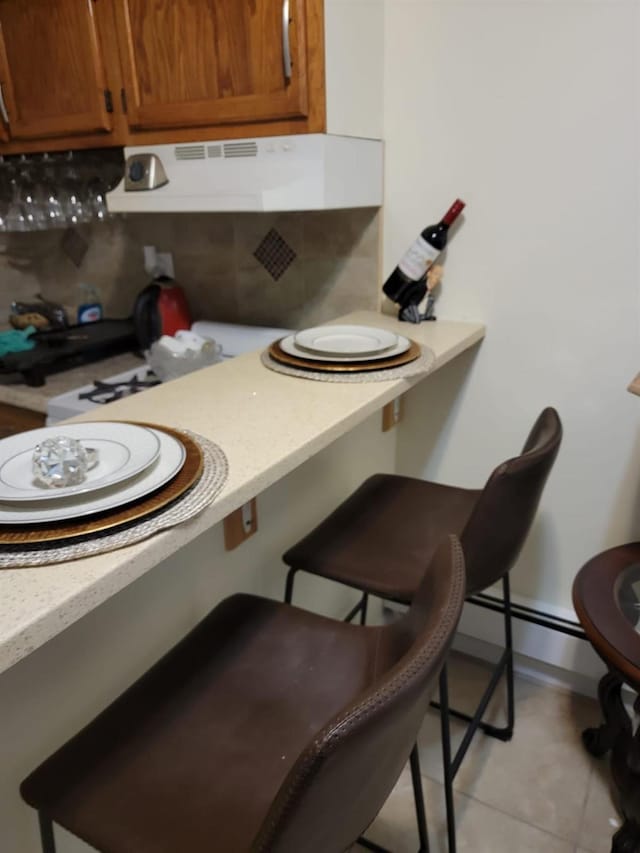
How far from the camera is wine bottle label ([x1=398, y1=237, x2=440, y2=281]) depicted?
154cm

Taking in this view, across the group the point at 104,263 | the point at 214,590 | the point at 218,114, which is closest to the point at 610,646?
the point at 214,590

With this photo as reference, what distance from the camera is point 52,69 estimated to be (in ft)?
5.24

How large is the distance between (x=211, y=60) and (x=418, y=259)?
665 millimetres

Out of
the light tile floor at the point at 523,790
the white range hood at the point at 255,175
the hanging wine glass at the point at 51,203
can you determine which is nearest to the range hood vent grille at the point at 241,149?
the white range hood at the point at 255,175

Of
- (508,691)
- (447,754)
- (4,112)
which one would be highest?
(4,112)

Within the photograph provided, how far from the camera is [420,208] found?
161 centimetres

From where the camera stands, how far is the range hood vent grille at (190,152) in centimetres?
142

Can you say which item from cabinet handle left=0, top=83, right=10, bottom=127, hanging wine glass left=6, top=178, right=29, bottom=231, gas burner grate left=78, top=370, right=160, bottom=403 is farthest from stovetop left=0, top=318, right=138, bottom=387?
cabinet handle left=0, top=83, right=10, bottom=127

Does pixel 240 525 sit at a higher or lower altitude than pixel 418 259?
lower

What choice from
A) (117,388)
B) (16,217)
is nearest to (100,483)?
(117,388)

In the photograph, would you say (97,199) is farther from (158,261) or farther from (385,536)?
(385,536)

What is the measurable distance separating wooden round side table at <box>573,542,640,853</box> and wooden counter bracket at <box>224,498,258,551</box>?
2.25 ft

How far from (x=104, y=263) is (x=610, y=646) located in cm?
198

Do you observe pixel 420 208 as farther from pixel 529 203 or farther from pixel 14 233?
pixel 14 233
